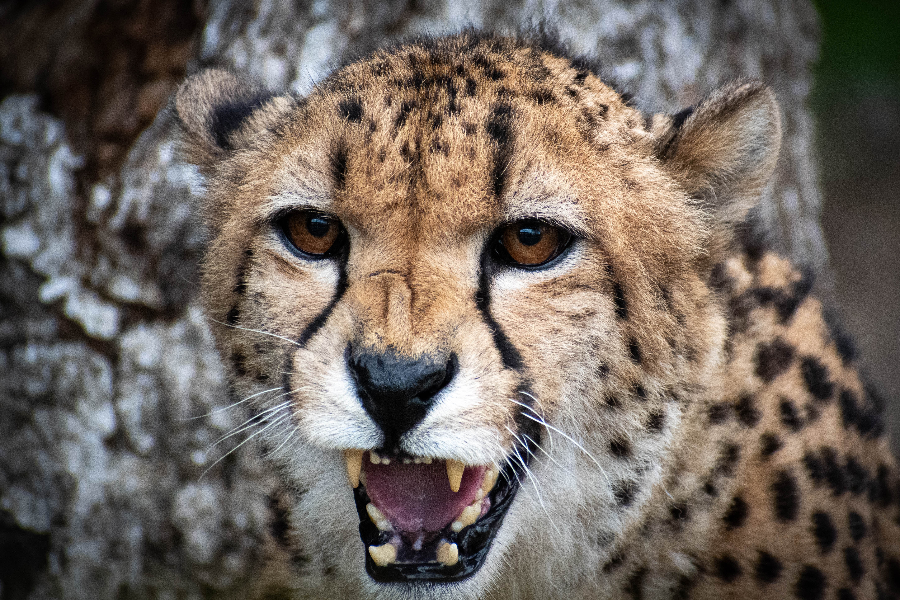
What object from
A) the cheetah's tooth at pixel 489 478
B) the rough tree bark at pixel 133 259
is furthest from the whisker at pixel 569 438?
the rough tree bark at pixel 133 259

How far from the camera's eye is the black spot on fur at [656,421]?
1552 mm

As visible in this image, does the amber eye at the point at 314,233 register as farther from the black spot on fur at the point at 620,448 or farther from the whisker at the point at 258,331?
the black spot on fur at the point at 620,448

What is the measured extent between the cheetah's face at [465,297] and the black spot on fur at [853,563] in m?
0.44

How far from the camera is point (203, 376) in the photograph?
108 inches

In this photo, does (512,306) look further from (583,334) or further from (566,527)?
(566,527)

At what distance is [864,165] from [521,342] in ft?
13.1

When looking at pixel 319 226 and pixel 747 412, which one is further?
pixel 747 412

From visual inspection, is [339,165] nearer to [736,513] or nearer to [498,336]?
[498,336]

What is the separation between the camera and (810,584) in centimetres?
165

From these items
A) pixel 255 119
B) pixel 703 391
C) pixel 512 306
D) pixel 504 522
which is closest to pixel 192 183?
pixel 255 119

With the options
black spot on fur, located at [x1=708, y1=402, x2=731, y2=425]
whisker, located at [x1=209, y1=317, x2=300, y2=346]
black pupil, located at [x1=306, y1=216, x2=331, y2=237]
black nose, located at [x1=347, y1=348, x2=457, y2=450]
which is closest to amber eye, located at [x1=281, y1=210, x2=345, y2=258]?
black pupil, located at [x1=306, y1=216, x2=331, y2=237]

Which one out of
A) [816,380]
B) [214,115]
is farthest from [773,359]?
[214,115]

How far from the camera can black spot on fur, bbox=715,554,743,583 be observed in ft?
5.39

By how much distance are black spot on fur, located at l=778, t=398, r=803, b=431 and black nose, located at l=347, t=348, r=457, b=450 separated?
84cm
